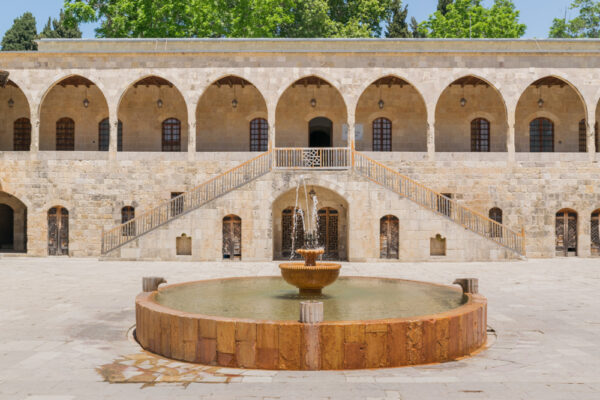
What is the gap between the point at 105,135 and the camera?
24141 millimetres

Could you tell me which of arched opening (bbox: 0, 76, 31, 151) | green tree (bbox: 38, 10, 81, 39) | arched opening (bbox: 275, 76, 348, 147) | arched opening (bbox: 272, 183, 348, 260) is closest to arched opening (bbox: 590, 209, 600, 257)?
arched opening (bbox: 272, 183, 348, 260)

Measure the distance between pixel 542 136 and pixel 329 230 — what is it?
414 inches

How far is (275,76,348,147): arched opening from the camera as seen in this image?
23766mm

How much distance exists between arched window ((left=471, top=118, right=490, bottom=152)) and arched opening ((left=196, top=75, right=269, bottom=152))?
902 centimetres

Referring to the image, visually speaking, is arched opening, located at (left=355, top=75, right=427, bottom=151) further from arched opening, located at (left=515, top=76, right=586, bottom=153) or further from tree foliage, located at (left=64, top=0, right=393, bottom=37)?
tree foliage, located at (left=64, top=0, right=393, bottom=37)

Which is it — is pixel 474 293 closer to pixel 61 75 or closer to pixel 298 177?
pixel 298 177

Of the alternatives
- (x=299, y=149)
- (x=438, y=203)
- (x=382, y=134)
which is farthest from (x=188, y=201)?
(x=438, y=203)

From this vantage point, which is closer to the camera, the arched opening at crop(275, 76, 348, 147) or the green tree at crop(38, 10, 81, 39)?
the arched opening at crop(275, 76, 348, 147)

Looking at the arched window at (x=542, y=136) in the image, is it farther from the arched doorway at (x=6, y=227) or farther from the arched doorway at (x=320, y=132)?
the arched doorway at (x=6, y=227)

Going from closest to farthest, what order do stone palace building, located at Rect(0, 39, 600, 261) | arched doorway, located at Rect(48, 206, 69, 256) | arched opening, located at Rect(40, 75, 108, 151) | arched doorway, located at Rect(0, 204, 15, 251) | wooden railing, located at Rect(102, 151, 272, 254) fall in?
stone palace building, located at Rect(0, 39, 600, 261), wooden railing, located at Rect(102, 151, 272, 254), arched doorway, located at Rect(48, 206, 69, 256), arched opening, located at Rect(40, 75, 108, 151), arched doorway, located at Rect(0, 204, 15, 251)

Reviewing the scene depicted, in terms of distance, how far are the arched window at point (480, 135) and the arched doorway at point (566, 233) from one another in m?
4.42

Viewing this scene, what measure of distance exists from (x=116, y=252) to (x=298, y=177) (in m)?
6.86

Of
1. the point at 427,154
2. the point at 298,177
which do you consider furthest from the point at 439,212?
the point at 298,177

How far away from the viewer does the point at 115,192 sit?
21203mm
